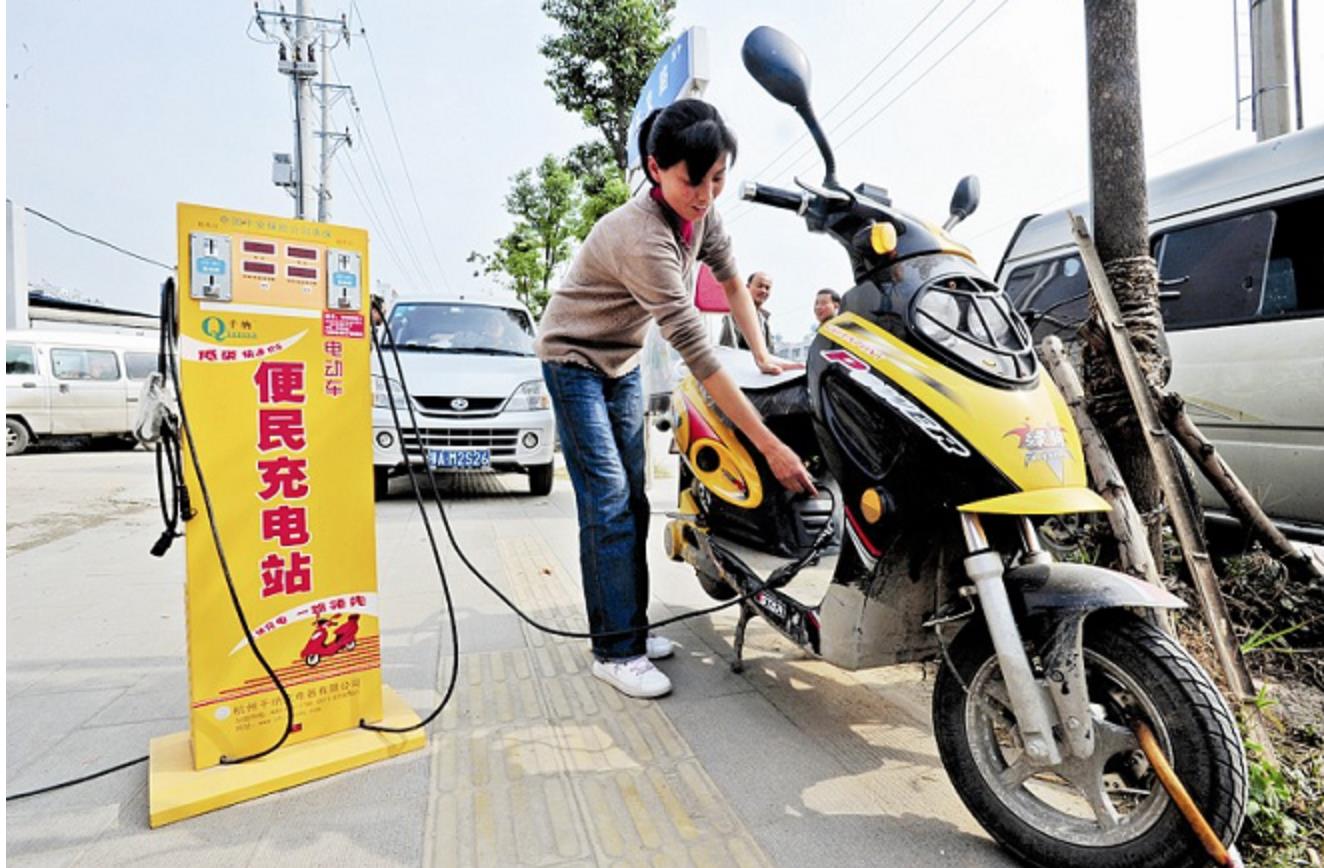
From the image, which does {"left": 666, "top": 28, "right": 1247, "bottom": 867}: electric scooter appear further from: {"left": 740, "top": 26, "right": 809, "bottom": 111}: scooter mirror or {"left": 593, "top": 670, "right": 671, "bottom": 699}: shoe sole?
{"left": 593, "top": 670, "right": 671, "bottom": 699}: shoe sole

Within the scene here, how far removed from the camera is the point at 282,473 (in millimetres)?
1702

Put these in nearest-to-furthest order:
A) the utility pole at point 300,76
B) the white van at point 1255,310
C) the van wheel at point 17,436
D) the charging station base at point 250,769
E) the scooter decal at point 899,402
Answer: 1. the scooter decal at point 899,402
2. the charging station base at point 250,769
3. the white van at point 1255,310
4. the van wheel at point 17,436
5. the utility pole at point 300,76

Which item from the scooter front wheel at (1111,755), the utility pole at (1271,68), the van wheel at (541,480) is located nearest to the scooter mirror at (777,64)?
the scooter front wheel at (1111,755)

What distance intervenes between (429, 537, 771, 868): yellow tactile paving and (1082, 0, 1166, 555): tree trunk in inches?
60.1

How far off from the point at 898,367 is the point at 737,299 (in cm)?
102

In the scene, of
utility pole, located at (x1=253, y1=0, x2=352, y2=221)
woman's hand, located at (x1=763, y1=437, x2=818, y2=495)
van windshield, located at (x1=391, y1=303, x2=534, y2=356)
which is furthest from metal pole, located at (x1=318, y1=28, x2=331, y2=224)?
woman's hand, located at (x1=763, y1=437, x2=818, y2=495)

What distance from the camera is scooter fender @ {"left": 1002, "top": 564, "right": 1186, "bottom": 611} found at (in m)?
1.23

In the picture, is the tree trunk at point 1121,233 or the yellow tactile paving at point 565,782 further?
the tree trunk at point 1121,233

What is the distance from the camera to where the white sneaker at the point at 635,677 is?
2.12m

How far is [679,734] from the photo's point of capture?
191 centimetres

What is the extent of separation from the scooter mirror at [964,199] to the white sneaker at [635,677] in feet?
4.91

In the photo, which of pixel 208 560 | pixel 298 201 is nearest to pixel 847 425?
pixel 208 560

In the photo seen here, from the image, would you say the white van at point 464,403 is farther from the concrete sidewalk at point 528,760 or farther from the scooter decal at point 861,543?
the scooter decal at point 861,543

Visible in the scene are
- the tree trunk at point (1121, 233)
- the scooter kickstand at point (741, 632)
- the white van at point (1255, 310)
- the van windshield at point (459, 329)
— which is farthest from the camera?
the van windshield at point (459, 329)
